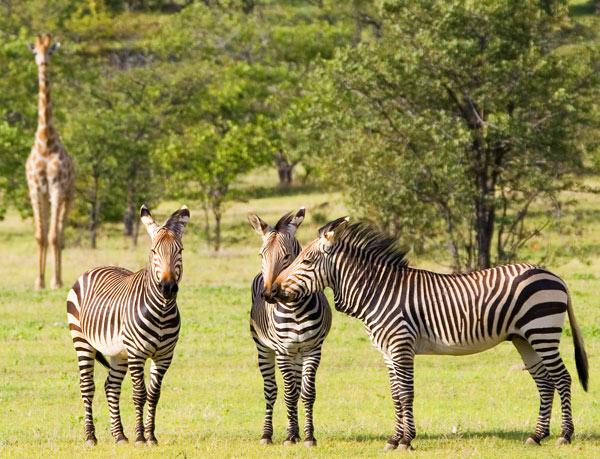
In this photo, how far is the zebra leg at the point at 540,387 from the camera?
390 inches

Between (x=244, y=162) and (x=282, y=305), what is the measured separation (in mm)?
31108

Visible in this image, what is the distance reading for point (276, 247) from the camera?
9961 millimetres

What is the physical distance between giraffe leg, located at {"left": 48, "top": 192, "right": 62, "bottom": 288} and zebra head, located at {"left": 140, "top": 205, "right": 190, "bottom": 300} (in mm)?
17023

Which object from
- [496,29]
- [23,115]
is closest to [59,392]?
[496,29]

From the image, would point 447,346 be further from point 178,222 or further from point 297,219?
point 178,222

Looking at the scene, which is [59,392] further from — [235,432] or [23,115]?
[23,115]

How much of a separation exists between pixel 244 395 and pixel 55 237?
13.8 m

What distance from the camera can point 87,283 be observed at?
10.8 meters

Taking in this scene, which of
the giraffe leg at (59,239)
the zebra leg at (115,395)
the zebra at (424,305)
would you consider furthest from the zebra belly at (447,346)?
the giraffe leg at (59,239)

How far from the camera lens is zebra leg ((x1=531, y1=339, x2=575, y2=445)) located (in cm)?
963

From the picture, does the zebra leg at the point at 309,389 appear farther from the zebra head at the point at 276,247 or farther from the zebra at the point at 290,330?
the zebra head at the point at 276,247

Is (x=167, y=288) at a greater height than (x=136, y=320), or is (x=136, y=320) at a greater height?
(x=167, y=288)

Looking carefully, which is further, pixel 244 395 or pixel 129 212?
pixel 129 212

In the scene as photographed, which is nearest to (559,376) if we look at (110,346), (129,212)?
(110,346)
